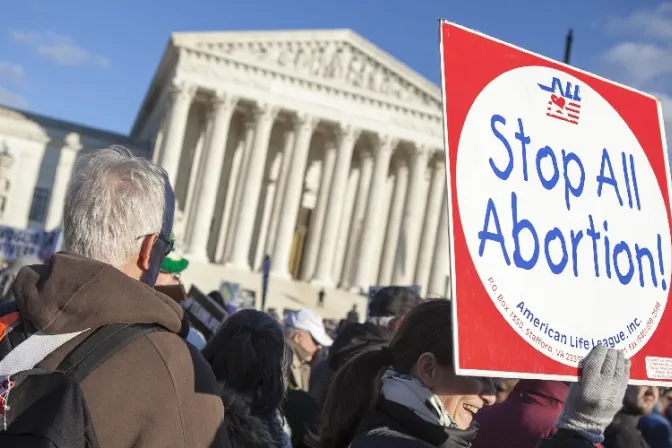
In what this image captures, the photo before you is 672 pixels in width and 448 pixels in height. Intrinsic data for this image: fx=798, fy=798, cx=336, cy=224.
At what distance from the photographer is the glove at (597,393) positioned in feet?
9.93

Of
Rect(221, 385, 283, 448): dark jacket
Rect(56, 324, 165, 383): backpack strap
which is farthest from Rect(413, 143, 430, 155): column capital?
Rect(56, 324, 165, 383): backpack strap

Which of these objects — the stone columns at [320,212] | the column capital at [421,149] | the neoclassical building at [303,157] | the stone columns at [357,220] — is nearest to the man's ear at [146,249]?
the neoclassical building at [303,157]

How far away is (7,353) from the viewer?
245cm

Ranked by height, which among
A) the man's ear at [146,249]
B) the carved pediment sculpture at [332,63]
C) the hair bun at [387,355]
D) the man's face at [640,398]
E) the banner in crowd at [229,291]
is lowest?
the man's face at [640,398]

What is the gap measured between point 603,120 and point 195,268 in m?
39.7

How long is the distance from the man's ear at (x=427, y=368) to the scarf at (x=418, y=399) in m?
0.04

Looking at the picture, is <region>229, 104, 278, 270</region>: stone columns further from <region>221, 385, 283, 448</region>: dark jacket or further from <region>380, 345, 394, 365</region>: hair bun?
<region>380, 345, 394, 365</region>: hair bun

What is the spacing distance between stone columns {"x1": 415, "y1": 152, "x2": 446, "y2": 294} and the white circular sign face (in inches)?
1826

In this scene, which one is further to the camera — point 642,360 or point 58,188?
point 58,188

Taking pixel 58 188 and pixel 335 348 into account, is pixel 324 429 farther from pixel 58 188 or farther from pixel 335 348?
pixel 58 188

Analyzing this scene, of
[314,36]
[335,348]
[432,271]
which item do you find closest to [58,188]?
[314,36]

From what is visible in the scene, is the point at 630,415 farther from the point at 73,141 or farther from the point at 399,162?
the point at 399,162

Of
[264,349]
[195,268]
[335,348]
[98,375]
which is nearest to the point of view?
[98,375]

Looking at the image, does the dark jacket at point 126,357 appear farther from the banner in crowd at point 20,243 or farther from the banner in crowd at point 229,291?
the banner in crowd at point 229,291
